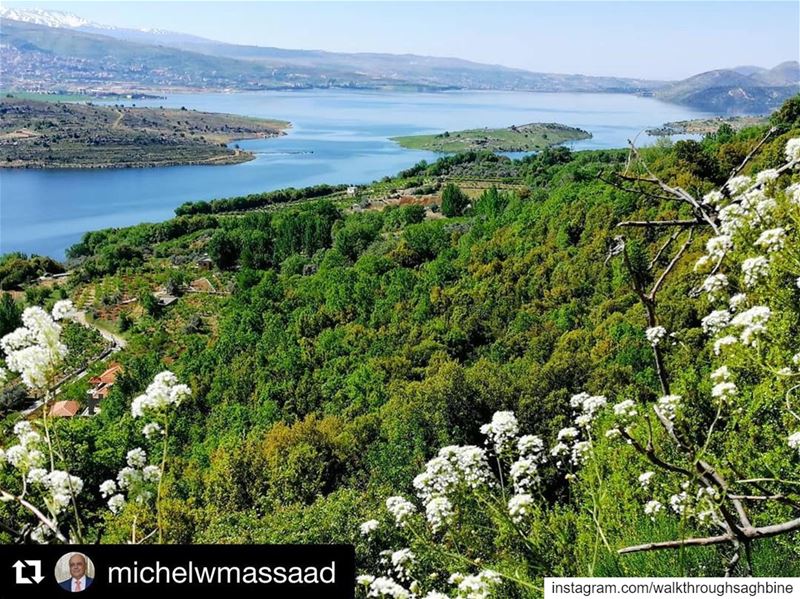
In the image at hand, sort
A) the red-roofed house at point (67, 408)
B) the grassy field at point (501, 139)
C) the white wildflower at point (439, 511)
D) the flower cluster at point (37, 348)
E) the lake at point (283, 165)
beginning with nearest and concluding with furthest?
the flower cluster at point (37, 348)
the white wildflower at point (439, 511)
the red-roofed house at point (67, 408)
the lake at point (283, 165)
the grassy field at point (501, 139)

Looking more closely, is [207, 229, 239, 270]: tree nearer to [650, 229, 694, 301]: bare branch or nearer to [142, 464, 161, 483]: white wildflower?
[142, 464, 161, 483]: white wildflower

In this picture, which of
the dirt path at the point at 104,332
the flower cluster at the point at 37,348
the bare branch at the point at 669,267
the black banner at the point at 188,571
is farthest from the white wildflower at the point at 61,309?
the dirt path at the point at 104,332

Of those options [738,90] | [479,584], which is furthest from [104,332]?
[738,90]

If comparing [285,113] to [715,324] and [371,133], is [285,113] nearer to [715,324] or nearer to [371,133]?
[371,133]

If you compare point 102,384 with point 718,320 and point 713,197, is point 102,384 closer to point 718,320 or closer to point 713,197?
point 718,320

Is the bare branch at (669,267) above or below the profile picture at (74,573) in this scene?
above

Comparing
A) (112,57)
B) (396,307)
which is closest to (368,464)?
(396,307)

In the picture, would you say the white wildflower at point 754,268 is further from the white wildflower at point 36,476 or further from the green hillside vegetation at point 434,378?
the white wildflower at point 36,476

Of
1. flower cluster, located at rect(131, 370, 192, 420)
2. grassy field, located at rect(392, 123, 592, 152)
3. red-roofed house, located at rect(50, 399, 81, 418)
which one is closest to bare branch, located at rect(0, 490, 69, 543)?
flower cluster, located at rect(131, 370, 192, 420)
